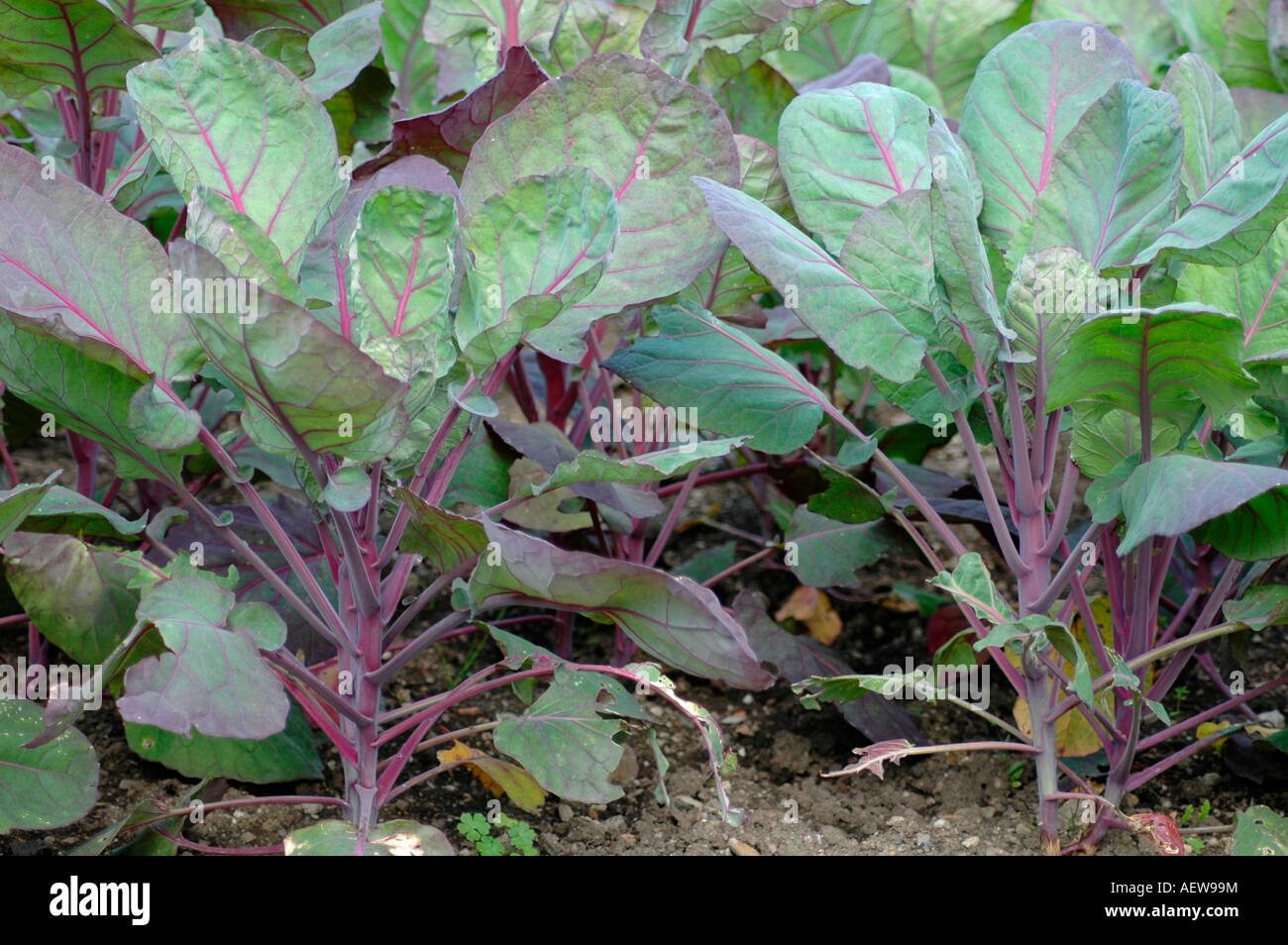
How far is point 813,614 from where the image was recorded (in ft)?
6.04

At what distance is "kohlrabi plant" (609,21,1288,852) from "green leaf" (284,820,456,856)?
41 centimetres

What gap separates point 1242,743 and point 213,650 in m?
1.25

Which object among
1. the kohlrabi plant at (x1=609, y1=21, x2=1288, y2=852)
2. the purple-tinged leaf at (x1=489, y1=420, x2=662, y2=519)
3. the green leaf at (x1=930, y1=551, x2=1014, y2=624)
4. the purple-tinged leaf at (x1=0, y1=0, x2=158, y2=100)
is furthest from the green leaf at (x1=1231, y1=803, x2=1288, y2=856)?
the purple-tinged leaf at (x1=0, y1=0, x2=158, y2=100)

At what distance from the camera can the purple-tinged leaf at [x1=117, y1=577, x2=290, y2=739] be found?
88 cm

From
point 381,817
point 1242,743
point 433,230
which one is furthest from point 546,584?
point 1242,743

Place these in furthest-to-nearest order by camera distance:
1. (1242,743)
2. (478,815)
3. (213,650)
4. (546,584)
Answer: (1242,743) → (478,815) → (546,584) → (213,650)

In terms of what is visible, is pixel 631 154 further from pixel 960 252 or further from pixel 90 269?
pixel 90 269

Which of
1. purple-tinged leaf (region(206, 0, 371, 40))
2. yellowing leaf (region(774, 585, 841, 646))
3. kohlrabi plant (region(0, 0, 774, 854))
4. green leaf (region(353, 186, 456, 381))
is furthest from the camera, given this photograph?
yellowing leaf (region(774, 585, 841, 646))

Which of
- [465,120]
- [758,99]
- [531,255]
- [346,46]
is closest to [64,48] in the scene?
[346,46]

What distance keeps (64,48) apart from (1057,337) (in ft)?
3.78

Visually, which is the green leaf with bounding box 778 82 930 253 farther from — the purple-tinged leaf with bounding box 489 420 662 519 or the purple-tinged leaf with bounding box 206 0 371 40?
the purple-tinged leaf with bounding box 206 0 371 40

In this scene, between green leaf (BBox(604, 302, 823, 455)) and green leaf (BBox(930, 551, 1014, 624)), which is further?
green leaf (BBox(604, 302, 823, 455))

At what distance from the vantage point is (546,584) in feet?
3.43
